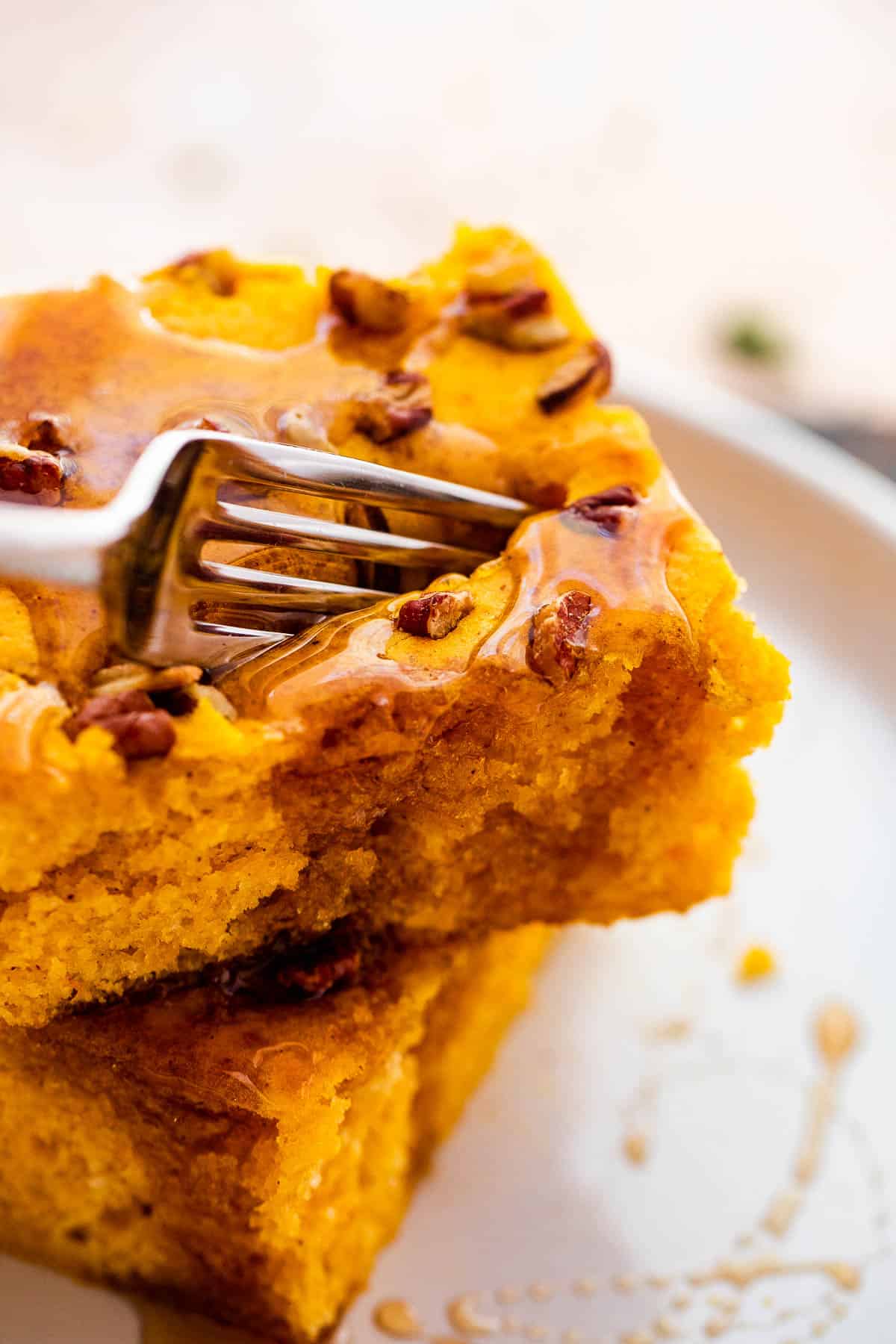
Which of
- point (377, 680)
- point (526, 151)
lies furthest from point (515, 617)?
point (526, 151)

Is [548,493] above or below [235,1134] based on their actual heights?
above

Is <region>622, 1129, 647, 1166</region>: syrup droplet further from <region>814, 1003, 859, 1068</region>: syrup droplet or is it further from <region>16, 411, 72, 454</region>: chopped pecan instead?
<region>16, 411, 72, 454</region>: chopped pecan

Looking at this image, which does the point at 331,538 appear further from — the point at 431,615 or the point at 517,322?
the point at 517,322

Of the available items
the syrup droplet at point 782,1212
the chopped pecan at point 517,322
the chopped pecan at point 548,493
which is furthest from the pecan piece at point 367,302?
the syrup droplet at point 782,1212

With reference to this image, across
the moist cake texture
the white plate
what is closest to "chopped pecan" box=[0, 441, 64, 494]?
the moist cake texture

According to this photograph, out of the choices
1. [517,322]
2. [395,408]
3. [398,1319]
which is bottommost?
[398,1319]

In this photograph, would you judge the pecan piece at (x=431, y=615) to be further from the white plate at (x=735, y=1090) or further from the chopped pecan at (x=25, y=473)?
the white plate at (x=735, y=1090)

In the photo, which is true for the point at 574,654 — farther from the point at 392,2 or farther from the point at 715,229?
the point at 392,2
